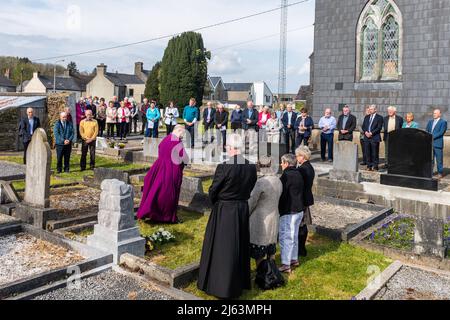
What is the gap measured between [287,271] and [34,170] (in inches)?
210

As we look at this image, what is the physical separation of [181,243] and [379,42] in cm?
1392

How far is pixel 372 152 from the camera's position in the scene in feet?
45.9

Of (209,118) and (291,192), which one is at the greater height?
(209,118)

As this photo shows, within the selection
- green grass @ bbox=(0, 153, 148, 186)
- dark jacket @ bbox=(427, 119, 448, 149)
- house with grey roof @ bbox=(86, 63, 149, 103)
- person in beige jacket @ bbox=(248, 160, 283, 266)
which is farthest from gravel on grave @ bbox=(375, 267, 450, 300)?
house with grey roof @ bbox=(86, 63, 149, 103)

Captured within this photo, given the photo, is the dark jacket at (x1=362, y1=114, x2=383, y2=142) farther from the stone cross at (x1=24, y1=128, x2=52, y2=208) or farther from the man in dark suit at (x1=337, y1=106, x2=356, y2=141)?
the stone cross at (x1=24, y1=128, x2=52, y2=208)

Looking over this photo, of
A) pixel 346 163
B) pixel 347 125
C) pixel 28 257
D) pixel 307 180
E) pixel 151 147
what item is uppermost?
pixel 347 125

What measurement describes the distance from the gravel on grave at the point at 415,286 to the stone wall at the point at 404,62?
1114 centimetres

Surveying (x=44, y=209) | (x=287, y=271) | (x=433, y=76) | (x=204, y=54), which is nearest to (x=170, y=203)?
(x=44, y=209)

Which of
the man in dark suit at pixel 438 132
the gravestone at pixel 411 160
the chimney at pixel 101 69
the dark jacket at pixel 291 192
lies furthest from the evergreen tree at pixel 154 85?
the dark jacket at pixel 291 192

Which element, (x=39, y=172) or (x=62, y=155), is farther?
(x=62, y=155)

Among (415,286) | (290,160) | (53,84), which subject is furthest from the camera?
(53,84)

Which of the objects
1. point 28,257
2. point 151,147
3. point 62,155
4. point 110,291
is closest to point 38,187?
point 28,257

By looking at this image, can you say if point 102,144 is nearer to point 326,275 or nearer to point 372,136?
point 372,136

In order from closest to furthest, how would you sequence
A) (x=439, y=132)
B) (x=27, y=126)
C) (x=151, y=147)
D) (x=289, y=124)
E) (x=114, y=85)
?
(x=439, y=132) → (x=27, y=126) → (x=151, y=147) → (x=289, y=124) → (x=114, y=85)
